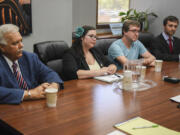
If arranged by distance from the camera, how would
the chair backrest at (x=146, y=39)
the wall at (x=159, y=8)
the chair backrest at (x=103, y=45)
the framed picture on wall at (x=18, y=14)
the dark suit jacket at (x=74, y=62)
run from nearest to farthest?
the dark suit jacket at (x=74, y=62) < the framed picture on wall at (x=18, y=14) < the chair backrest at (x=103, y=45) < the chair backrest at (x=146, y=39) < the wall at (x=159, y=8)

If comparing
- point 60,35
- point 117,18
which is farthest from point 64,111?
point 117,18

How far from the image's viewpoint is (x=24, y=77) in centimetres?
197

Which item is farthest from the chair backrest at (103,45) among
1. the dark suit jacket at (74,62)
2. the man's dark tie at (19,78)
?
the man's dark tie at (19,78)

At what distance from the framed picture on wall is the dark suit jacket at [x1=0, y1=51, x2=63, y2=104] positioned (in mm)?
1092

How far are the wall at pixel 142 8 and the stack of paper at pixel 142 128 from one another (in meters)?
3.14

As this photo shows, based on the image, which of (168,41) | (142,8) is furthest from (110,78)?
(142,8)

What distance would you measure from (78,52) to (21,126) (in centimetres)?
145

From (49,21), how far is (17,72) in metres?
1.71

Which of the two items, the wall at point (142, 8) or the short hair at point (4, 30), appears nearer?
the short hair at point (4, 30)

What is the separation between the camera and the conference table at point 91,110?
1.29 metres

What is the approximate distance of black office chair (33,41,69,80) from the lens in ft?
8.06

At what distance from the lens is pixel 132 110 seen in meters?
1.55

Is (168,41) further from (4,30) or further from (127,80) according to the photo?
(4,30)

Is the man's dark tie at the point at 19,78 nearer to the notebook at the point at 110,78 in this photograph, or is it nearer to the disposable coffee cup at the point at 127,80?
the notebook at the point at 110,78
